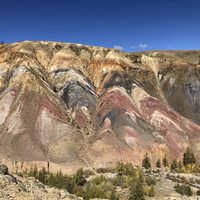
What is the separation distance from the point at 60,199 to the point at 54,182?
9.99 meters

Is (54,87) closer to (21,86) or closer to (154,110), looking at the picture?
(21,86)

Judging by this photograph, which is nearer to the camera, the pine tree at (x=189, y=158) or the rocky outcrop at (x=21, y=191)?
the rocky outcrop at (x=21, y=191)

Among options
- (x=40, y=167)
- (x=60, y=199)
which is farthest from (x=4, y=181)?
(x=40, y=167)

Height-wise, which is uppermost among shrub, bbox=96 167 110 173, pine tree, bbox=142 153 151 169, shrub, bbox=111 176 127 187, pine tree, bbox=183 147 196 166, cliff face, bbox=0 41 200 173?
cliff face, bbox=0 41 200 173

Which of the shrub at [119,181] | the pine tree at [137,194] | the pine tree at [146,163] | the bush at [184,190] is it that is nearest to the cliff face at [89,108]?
the pine tree at [146,163]

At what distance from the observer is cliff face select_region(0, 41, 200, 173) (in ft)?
109

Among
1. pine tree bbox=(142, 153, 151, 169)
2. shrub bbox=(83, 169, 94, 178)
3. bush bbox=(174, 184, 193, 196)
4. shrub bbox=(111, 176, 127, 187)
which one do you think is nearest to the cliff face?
pine tree bbox=(142, 153, 151, 169)

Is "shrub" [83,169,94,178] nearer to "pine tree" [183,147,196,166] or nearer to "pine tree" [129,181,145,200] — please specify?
"pine tree" [129,181,145,200]

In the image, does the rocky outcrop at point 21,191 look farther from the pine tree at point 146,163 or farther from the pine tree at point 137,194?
the pine tree at point 146,163

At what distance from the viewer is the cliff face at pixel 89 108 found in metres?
33.1

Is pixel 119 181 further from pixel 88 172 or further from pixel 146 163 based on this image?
pixel 146 163

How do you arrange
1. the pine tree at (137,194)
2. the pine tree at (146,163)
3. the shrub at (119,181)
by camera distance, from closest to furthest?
the pine tree at (137,194)
the shrub at (119,181)
the pine tree at (146,163)

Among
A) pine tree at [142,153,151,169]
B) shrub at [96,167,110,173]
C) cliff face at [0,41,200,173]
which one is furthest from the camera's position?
cliff face at [0,41,200,173]

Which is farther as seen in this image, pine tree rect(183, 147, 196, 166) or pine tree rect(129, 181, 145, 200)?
pine tree rect(183, 147, 196, 166)
